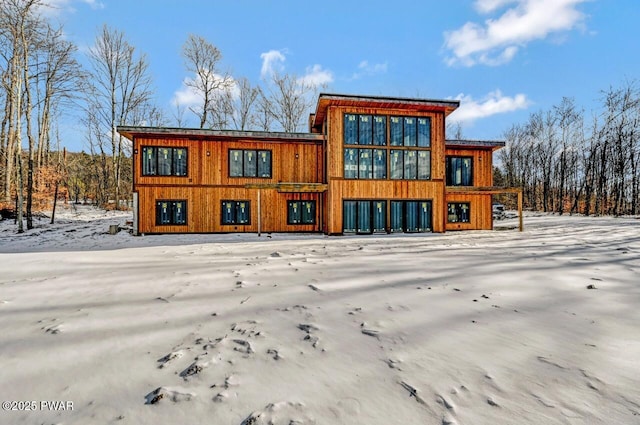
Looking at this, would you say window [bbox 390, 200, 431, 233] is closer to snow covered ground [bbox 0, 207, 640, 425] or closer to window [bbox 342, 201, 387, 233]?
window [bbox 342, 201, 387, 233]

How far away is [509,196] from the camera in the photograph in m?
44.5

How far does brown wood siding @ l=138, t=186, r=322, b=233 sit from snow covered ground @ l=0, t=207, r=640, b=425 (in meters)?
10.4

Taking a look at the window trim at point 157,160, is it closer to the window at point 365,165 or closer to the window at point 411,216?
the window at point 365,165

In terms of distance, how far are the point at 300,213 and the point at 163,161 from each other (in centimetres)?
774

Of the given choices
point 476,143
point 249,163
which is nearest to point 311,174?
point 249,163

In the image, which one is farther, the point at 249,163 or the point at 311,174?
the point at 311,174

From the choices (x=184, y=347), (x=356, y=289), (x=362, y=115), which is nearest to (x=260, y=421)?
(x=184, y=347)

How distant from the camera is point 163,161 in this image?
605 inches

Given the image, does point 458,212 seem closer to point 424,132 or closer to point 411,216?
point 411,216

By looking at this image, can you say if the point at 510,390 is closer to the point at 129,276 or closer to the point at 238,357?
the point at 238,357

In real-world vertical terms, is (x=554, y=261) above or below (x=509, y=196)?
below

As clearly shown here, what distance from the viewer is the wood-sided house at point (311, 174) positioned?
15.0 meters

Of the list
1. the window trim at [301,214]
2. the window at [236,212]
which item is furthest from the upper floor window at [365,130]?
the window at [236,212]

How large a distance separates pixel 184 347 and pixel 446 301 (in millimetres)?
3106
